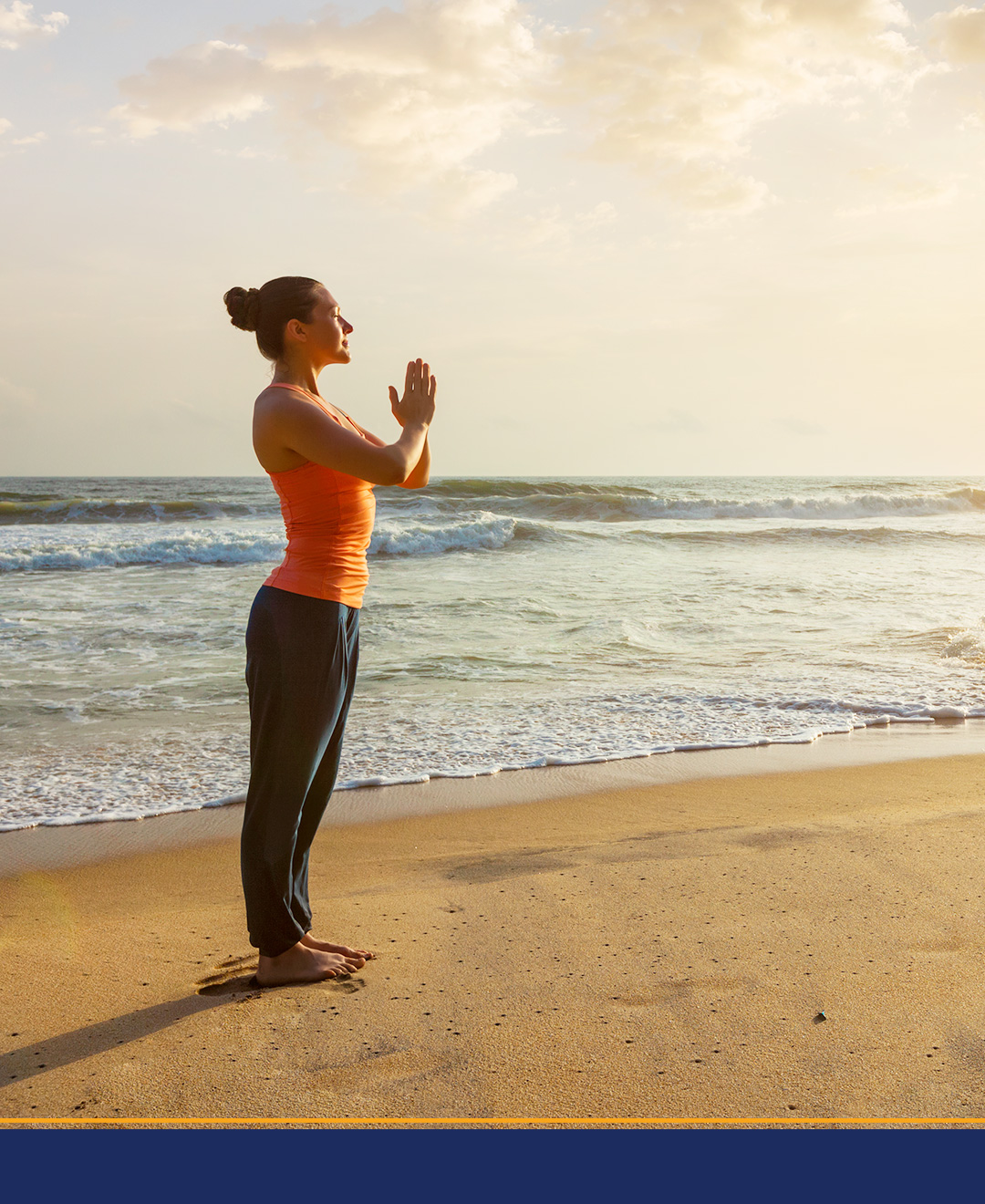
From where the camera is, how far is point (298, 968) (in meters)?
2.41

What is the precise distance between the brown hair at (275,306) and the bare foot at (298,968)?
60.8 inches

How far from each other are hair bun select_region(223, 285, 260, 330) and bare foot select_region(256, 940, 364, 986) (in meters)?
1.61

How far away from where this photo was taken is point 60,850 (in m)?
3.84

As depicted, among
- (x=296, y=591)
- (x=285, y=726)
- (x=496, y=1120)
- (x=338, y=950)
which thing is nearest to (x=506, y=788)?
(x=338, y=950)

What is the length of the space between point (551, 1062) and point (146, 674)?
19.5 feet

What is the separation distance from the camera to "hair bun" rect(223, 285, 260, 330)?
232 centimetres

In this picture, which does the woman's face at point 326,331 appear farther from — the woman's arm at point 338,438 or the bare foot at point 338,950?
the bare foot at point 338,950

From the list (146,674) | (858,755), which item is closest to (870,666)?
(858,755)

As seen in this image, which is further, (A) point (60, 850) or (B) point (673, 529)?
(B) point (673, 529)

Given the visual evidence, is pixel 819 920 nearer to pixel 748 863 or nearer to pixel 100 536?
pixel 748 863

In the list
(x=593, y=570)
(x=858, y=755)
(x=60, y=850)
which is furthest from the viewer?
(x=593, y=570)

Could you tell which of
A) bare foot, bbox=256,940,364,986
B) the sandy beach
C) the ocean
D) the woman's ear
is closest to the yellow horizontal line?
the sandy beach

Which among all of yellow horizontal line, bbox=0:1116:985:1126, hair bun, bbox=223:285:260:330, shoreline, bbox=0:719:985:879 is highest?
hair bun, bbox=223:285:260:330

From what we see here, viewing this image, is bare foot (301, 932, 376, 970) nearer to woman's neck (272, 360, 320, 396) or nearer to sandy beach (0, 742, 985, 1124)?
sandy beach (0, 742, 985, 1124)
